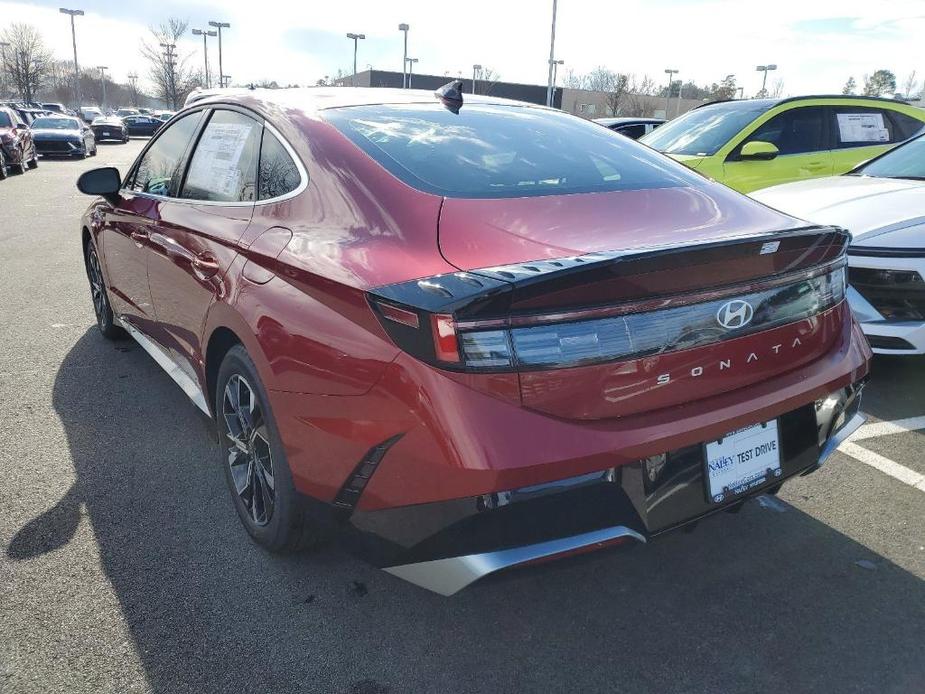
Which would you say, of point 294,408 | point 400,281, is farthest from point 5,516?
point 400,281

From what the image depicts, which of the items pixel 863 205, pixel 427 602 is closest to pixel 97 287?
pixel 427 602

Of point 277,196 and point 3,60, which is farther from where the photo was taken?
point 3,60

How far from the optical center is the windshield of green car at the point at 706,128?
7055 millimetres

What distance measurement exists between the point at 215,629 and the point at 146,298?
2016mm

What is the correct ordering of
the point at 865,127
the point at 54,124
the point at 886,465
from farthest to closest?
1. the point at 54,124
2. the point at 865,127
3. the point at 886,465

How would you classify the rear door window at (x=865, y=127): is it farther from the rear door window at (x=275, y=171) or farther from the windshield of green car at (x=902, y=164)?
the rear door window at (x=275, y=171)

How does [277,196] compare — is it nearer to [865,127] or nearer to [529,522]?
[529,522]

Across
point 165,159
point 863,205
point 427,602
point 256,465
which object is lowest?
point 427,602

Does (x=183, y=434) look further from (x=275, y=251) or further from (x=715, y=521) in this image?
(x=715, y=521)

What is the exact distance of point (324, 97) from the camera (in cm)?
296

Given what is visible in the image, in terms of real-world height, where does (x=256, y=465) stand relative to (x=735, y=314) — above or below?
below

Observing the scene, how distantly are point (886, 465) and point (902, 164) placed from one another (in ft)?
10.5

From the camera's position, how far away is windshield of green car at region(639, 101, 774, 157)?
7055 mm

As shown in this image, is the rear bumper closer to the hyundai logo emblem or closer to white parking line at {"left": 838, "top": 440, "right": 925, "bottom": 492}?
the hyundai logo emblem
